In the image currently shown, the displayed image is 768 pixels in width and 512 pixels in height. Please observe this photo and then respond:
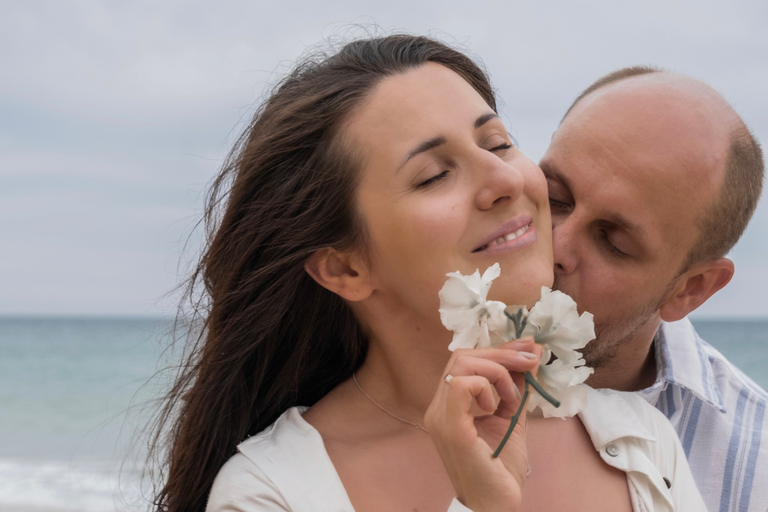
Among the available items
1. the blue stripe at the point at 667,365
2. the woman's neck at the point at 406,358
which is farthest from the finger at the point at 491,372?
the blue stripe at the point at 667,365

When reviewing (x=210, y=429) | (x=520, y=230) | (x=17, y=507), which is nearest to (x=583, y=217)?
(x=520, y=230)

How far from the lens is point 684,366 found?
3.64m

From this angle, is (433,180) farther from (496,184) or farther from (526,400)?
(526,400)

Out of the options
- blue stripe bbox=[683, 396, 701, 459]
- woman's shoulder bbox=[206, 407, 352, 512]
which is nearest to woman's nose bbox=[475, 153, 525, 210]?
woman's shoulder bbox=[206, 407, 352, 512]

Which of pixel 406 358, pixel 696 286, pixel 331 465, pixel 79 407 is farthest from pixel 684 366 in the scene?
pixel 79 407

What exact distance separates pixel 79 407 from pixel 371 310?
1892cm

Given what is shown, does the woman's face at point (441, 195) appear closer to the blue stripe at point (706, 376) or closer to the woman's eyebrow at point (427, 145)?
the woman's eyebrow at point (427, 145)

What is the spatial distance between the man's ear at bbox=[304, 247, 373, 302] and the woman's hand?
0.75m

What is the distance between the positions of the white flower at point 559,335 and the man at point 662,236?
113 centimetres

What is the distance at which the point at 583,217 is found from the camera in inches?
119

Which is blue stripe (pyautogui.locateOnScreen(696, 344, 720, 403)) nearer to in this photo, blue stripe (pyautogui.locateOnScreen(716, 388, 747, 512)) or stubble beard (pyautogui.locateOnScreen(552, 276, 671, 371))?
blue stripe (pyautogui.locateOnScreen(716, 388, 747, 512))

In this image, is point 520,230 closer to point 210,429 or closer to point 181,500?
point 210,429

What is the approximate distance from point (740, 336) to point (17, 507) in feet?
123

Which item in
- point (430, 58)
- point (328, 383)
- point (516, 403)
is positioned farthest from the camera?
point (328, 383)
